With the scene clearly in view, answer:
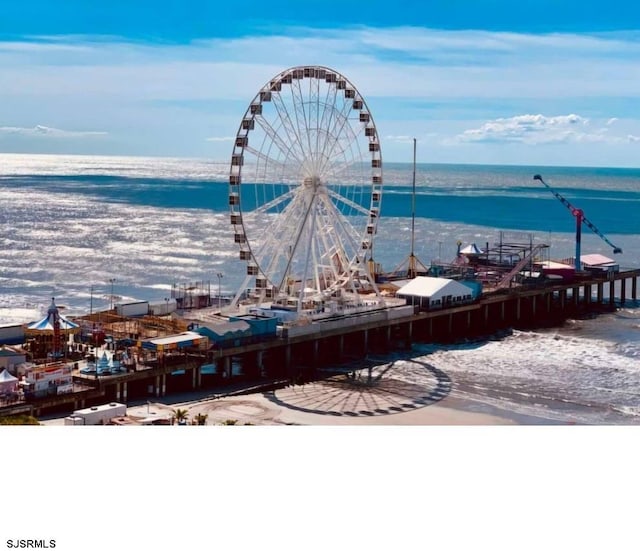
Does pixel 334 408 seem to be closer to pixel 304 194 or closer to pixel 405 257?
pixel 304 194

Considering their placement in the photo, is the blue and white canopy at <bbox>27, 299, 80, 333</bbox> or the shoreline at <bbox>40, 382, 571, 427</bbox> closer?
the shoreline at <bbox>40, 382, 571, 427</bbox>

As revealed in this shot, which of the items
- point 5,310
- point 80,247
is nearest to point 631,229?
point 80,247

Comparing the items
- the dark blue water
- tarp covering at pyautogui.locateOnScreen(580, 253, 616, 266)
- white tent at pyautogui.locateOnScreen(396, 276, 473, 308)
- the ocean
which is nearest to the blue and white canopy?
the ocean

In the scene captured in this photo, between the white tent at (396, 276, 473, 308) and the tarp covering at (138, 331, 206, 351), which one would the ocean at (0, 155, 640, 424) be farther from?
the tarp covering at (138, 331, 206, 351)

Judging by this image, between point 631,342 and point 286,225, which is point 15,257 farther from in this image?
point 631,342

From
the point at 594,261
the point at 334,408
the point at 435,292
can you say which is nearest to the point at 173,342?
the point at 334,408

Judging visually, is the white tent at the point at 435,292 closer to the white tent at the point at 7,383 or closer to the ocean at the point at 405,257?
the ocean at the point at 405,257
